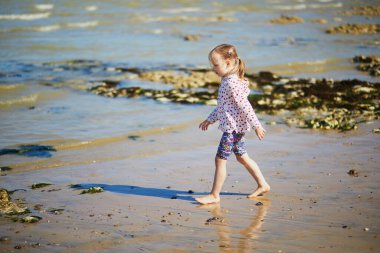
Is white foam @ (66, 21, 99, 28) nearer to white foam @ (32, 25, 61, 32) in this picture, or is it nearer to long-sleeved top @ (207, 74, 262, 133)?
white foam @ (32, 25, 61, 32)

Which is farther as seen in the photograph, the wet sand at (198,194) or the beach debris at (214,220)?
the beach debris at (214,220)

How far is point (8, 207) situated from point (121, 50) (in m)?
13.9

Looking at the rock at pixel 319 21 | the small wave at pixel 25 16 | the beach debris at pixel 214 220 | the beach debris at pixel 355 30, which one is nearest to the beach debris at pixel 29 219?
the beach debris at pixel 214 220

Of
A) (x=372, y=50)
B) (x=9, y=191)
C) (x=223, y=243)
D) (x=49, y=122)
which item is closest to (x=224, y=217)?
(x=223, y=243)

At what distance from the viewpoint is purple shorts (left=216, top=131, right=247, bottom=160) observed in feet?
17.9

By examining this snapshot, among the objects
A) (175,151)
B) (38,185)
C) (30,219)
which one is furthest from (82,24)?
(30,219)

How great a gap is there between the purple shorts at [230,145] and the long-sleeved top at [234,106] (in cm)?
6

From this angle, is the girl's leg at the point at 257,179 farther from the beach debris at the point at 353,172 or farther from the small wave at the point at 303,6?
the small wave at the point at 303,6

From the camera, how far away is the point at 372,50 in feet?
59.0

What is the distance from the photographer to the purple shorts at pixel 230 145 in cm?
545

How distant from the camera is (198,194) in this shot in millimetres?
5688

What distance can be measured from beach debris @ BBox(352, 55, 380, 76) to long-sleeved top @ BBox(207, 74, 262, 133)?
846cm

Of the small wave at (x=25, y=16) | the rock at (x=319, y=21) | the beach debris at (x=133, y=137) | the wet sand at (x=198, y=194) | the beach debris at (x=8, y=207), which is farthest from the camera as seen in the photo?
the rock at (x=319, y=21)

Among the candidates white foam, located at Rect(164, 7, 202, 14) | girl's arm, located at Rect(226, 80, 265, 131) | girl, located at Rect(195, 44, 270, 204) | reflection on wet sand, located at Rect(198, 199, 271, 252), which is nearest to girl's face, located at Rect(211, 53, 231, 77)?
girl, located at Rect(195, 44, 270, 204)
